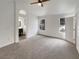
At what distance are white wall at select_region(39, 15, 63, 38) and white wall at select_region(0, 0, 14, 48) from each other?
4.05 meters

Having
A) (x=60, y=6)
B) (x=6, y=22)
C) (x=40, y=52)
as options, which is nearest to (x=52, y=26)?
(x=60, y=6)

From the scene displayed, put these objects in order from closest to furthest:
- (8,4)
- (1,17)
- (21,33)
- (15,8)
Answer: (1,17) < (8,4) < (15,8) < (21,33)

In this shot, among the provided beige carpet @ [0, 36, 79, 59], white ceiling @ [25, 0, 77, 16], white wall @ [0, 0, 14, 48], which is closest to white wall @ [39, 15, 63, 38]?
white ceiling @ [25, 0, 77, 16]

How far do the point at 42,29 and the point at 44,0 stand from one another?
18.2 feet

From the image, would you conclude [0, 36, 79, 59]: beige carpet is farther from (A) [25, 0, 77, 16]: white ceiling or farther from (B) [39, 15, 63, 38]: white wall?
(B) [39, 15, 63, 38]: white wall

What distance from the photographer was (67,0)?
13.7 ft

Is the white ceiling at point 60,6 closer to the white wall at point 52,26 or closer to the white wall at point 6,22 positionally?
the white wall at point 6,22

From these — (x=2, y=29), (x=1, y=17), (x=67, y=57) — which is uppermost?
(x=1, y=17)

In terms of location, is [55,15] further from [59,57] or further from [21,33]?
[59,57]

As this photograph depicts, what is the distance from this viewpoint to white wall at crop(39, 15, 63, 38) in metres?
7.82

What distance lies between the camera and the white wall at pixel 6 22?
4771 mm

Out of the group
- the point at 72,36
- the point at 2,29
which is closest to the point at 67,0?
the point at 72,36

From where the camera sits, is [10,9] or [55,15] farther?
[55,15]

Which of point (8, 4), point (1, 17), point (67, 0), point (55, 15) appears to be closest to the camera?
point (67, 0)
